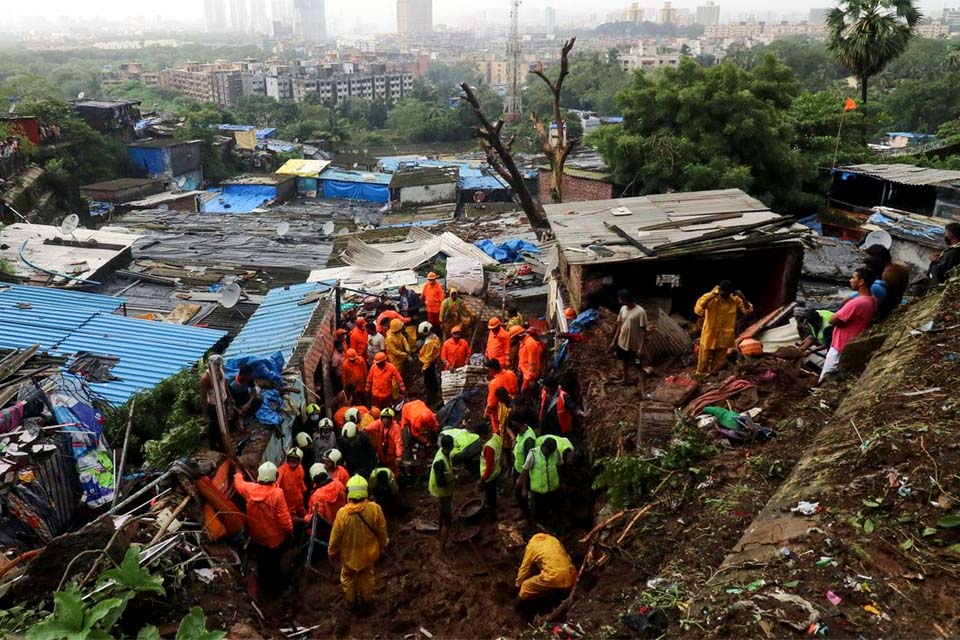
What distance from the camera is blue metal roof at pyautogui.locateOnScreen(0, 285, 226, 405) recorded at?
9016mm

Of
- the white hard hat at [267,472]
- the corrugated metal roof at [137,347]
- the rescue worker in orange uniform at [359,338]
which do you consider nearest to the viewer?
the white hard hat at [267,472]

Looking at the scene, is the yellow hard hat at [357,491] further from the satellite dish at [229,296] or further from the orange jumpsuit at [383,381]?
the satellite dish at [229,296]

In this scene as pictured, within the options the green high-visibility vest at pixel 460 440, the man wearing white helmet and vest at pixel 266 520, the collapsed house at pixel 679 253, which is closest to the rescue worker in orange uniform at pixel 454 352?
the collapsed house at pixel 679 253

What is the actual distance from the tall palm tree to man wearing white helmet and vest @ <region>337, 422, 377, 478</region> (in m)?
22.8

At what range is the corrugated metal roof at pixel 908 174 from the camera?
15.9 metres

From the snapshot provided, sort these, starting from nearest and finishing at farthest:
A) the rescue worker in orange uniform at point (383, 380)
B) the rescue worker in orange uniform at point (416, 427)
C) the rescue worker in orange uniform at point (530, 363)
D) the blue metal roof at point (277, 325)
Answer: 1. the rescue worker in orange uniform at point (416, 427)
2. the rescue worker in orange uniform at point (530, 363)
3. the rescue worker in orange uniform at point (383, 380)
4. the blue metal roof at point (277, 325)

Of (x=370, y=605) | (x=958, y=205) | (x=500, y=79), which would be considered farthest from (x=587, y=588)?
(x=500, y=79)

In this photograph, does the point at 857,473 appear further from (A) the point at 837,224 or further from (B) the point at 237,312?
(A) the point at 837,224

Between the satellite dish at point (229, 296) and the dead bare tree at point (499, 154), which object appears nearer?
the satellite dish at point (229, 296)

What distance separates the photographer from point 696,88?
18547mm

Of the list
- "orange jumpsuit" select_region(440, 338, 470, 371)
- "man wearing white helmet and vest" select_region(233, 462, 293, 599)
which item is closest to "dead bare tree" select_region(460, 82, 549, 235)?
"orange jumpsuit" select_region(440, 338, 470, 371)

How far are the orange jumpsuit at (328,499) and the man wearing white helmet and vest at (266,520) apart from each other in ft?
1.23

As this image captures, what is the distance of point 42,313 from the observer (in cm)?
1066

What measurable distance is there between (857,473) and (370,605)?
14.1ft
